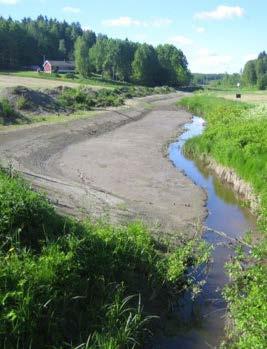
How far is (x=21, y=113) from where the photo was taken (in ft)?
140

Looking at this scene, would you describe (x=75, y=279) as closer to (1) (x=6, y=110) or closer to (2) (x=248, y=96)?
(1) (x=6, y=110)

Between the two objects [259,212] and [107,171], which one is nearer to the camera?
[259,212]

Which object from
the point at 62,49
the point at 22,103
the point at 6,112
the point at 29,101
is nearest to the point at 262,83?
the point at 62,49

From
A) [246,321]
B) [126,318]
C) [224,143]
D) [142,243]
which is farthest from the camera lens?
[224,143]

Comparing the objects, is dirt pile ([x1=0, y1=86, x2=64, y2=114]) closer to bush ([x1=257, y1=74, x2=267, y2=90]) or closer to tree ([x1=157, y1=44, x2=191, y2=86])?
tree ([x1=157, y1=44, x2=191, y2=86])

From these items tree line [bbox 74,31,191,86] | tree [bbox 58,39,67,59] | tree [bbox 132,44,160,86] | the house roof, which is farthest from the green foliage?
tree [bbox 58,39,67,59]

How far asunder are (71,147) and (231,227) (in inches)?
675

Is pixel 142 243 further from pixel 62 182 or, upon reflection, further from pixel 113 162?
pixel 113 162

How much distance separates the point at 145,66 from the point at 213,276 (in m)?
133

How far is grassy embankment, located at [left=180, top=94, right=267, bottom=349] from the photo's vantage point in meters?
8.84

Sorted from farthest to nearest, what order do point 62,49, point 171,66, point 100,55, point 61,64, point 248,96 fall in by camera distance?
point 62,49 → point 171,66 → point 61,64 → point 100,55 → point 248,96

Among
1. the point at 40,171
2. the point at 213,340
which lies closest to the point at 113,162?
the point at 40,171

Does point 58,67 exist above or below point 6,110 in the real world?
above

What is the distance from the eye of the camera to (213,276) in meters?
13.8
